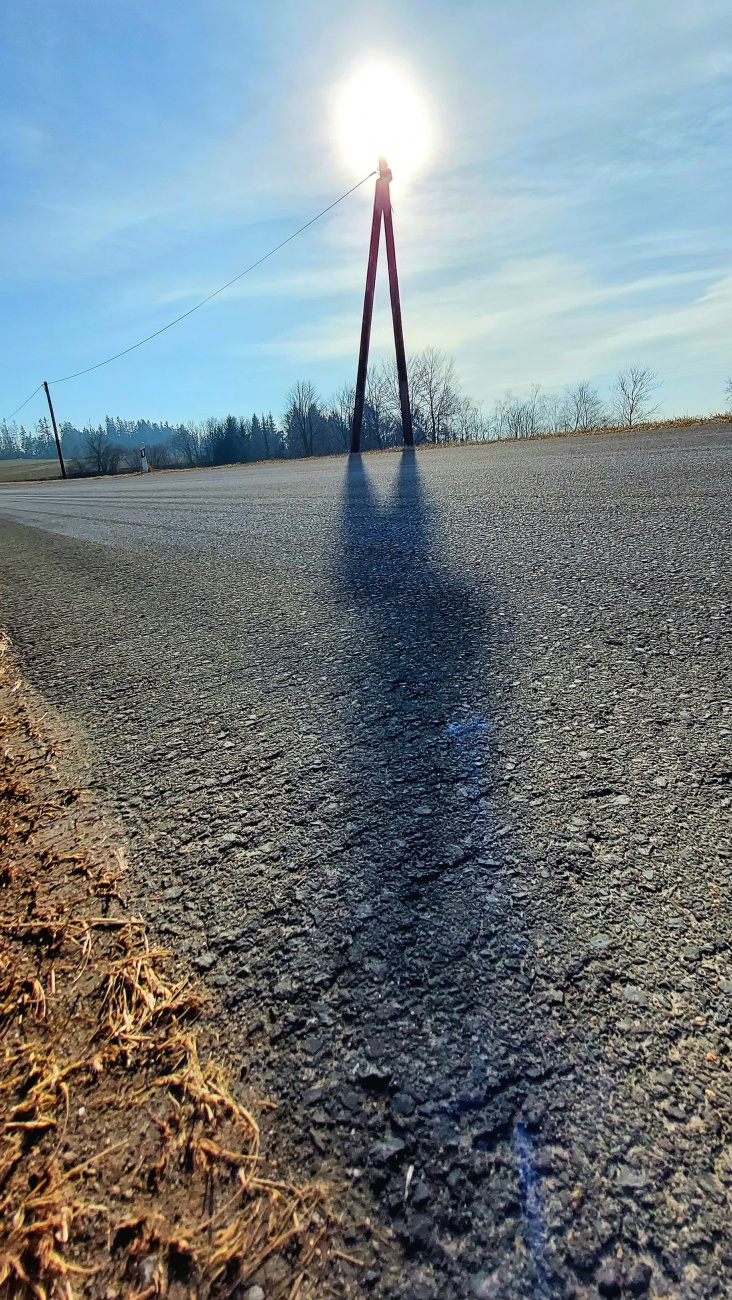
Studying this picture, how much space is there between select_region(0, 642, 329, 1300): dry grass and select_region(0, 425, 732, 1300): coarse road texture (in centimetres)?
6

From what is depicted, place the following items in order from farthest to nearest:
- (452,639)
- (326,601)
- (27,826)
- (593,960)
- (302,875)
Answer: (326,601) → (452,639) → (27,826) → (302,875) → (593,960)

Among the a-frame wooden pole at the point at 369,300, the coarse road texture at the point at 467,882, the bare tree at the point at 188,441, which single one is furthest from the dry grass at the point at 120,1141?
the bare tree at the point at 188,441

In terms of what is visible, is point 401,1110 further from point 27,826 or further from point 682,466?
point 682,466

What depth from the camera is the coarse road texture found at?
714mm

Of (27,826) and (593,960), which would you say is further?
(27,826)

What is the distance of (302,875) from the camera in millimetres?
1216


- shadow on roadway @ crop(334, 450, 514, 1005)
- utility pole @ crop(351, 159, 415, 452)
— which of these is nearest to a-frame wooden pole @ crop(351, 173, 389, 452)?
utility pole @ crop(351, 159, 415, 452)

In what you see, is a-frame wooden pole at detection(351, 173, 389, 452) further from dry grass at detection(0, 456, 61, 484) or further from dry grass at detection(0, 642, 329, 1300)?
dry grass at detection(0, 456, 61, 484)

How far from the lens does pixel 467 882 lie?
1.15 meters

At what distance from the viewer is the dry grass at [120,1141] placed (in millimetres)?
679

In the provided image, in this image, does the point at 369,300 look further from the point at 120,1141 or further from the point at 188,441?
the point at 188,441

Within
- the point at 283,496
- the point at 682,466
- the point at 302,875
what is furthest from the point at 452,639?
the point at 283,496

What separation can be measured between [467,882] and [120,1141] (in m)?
0.64

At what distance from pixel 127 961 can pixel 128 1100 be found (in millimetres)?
246
